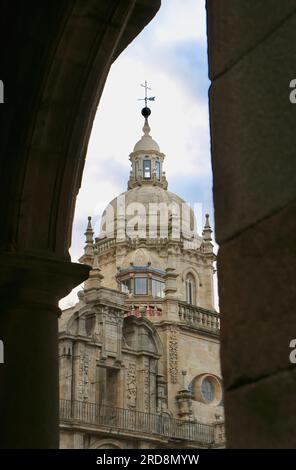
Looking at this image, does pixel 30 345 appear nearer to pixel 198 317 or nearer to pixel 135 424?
pixel 135 424

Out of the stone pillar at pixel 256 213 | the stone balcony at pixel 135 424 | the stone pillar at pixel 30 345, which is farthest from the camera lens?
the stone balcony at pixel 135 424

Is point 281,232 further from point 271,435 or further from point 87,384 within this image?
point 87,384

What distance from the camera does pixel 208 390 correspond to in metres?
39.2

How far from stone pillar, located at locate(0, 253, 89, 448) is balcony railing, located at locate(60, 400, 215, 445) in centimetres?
2584

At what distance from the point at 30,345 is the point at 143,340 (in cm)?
2990

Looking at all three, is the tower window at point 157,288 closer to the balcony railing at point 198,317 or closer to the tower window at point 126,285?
the tower window at point 126,285

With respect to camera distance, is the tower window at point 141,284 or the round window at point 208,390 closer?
the round window at point 208,390

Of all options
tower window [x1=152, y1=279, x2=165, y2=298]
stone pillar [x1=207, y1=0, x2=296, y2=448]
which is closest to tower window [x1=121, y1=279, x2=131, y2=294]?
tower window [x1=152, y1=279, x2=165, y2=298]

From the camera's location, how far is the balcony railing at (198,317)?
129 ft

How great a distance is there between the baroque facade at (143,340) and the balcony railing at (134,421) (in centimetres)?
4

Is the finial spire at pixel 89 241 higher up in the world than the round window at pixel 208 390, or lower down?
higher up


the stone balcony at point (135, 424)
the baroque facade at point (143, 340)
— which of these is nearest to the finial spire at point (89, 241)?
the baroque facade at point (143, 340)

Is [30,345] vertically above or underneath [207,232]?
underneath

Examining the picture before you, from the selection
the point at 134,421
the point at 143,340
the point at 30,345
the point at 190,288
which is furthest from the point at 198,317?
the point at 30,345
